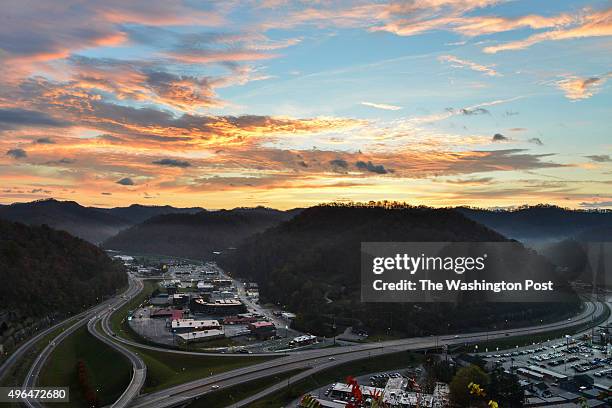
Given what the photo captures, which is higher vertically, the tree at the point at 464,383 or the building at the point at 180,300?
the tree at the point at 464,383

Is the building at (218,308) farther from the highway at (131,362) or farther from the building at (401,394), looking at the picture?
the building at (401,394)

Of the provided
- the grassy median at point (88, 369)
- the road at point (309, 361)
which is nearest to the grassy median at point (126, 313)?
the grassy median at point (88, 369)

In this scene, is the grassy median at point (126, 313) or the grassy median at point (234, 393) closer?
the grassy median at point (234, 393)

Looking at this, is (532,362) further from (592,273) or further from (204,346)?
(592,273)

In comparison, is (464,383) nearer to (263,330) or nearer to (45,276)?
(263,330)

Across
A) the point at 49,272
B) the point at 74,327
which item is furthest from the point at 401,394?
the point at 49,272

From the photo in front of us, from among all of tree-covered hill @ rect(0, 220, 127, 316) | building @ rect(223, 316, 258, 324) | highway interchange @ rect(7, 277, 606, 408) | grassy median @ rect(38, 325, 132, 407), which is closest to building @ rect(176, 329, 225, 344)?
highway interchange @ rect(7, 277, 606, 408)
